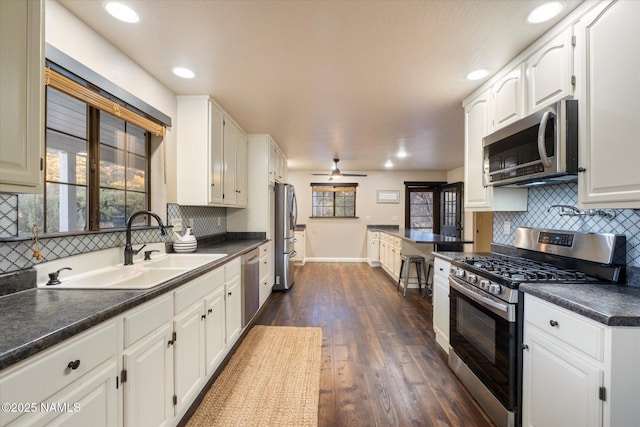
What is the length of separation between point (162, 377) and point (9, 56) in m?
1.47

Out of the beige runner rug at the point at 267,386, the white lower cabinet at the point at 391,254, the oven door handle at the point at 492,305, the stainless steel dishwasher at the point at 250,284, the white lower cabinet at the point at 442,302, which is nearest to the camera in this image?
the oven door handle at the point at 492,305

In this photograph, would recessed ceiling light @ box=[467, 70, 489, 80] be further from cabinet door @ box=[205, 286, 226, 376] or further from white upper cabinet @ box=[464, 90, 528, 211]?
cabinet door @ box=[205, 286, 226, 376]

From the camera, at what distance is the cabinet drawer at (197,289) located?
5.09 ft

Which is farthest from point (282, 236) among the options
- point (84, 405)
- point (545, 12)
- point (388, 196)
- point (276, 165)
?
point (388, 196)

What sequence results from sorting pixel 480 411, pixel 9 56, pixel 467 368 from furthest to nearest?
1. pixel 467 368
2. pixel 480 411
3. pixel 9 56

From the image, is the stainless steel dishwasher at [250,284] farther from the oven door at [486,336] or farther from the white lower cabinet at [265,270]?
the oven door at [486,336]

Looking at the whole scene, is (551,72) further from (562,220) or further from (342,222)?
(342,222)

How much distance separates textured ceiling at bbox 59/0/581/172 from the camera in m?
1.49

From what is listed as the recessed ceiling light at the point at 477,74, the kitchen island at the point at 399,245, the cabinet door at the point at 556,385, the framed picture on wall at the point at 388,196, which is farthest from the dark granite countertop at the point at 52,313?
the framed picture on wall at the point at 388,196

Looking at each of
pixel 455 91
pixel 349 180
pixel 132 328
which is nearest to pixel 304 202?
pixel 349 180

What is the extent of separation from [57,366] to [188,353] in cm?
88

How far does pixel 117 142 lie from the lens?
2.04 metres

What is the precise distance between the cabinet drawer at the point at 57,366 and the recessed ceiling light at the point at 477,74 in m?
2.74

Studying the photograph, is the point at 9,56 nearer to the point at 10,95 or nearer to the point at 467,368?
the point at 10,95
